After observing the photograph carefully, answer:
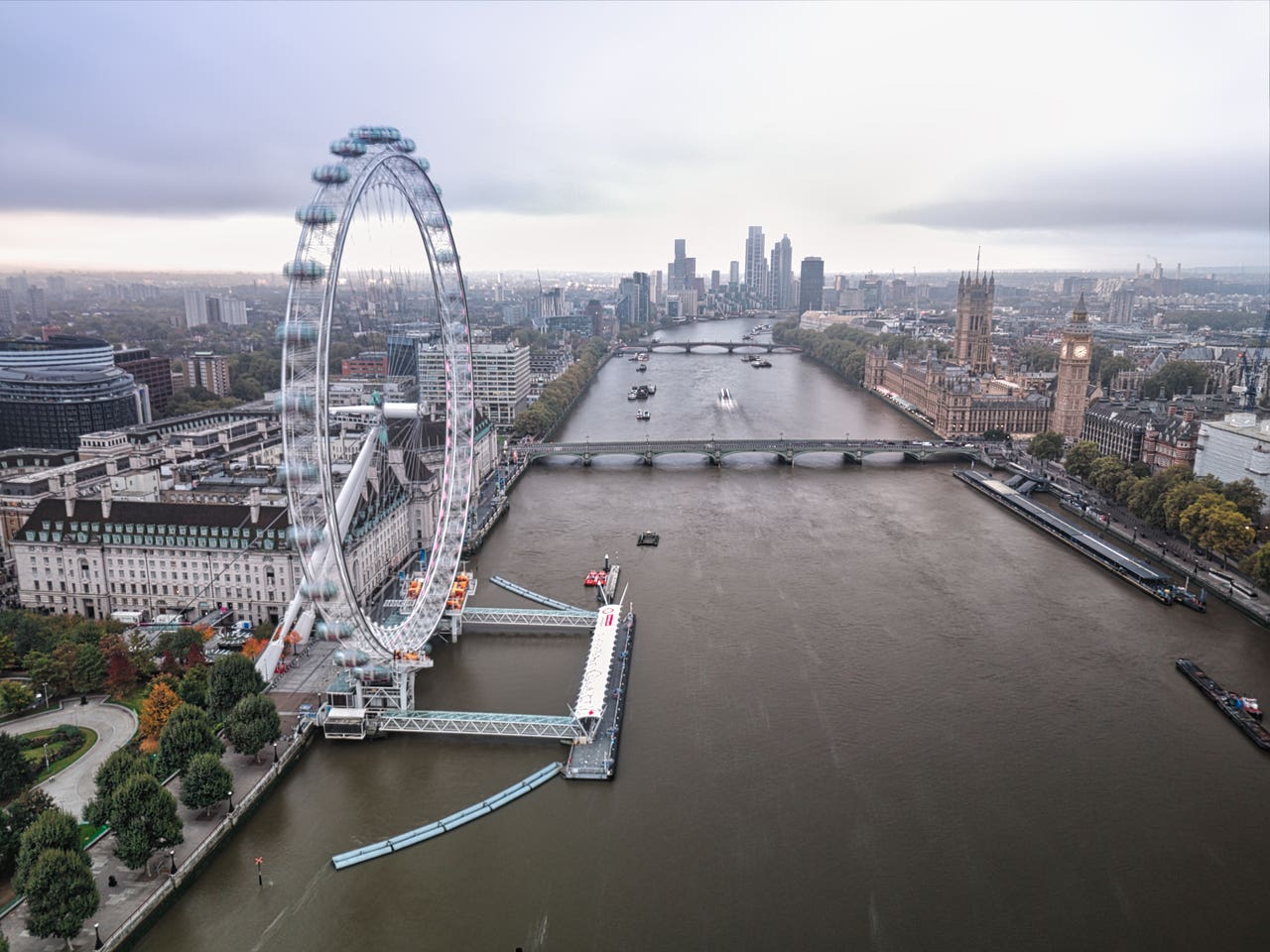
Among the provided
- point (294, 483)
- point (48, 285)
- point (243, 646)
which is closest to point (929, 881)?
point (294, 483)

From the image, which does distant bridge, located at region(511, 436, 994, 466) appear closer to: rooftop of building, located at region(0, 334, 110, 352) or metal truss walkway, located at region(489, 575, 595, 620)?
metal truss walkway, located at region(489, 575, 595, 620)

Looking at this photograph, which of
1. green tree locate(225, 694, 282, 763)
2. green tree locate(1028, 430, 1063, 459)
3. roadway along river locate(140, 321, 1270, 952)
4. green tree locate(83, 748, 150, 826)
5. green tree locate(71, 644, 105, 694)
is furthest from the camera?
green tree locate(1028, 430, 1063, 459)

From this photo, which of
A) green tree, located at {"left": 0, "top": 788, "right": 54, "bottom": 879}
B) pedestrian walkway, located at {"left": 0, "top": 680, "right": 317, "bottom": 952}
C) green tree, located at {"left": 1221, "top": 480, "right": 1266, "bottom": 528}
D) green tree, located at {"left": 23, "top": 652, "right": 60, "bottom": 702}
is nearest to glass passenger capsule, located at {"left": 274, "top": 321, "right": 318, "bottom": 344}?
pedestrian walkway, located at {"left": 0, "top": 680, "right": 317, "bottom": 952}

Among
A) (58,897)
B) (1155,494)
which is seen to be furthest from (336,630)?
(1155,494)

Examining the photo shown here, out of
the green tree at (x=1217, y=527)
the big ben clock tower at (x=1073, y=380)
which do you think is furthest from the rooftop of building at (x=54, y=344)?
the big ben clock tower at (x=1073, y=380)

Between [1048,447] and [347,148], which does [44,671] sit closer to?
[347,148]

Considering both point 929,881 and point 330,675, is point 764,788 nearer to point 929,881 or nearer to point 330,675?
point 929,881
